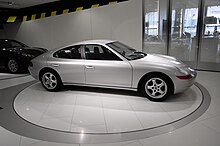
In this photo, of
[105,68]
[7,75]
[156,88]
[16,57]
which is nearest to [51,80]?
[105,68]

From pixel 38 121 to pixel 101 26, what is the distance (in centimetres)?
474

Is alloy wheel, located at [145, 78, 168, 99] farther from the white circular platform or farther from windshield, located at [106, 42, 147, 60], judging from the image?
windshield, located at [106, 42, 147, 60]

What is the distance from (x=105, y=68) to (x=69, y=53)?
3.18 feet

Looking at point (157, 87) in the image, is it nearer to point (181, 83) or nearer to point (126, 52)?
point (181, 83)

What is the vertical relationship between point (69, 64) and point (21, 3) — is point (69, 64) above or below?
below

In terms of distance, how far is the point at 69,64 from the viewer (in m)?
3.85

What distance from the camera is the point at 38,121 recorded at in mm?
2799

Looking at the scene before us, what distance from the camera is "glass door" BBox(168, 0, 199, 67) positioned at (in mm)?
5680

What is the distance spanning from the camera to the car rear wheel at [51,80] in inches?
160

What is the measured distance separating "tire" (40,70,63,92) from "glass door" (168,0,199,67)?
3968 millimetres

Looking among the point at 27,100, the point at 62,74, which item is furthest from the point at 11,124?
the point at 62,74

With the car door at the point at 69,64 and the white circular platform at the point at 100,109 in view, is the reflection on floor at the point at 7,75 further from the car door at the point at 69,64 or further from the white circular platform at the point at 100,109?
the car door at the point at 69,64

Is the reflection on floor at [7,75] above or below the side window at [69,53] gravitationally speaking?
below

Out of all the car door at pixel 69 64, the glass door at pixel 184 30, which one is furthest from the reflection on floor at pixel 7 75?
the glass door at pixel 184 30
